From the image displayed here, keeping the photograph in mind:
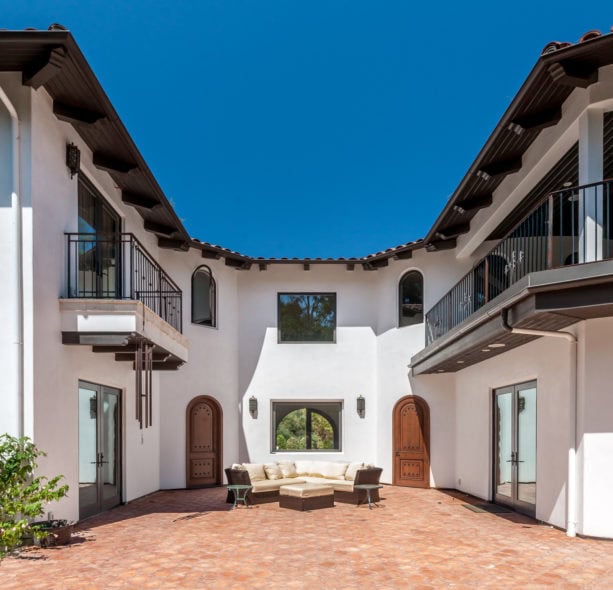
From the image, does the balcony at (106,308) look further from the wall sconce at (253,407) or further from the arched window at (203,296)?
the wall sconce at (253,407)

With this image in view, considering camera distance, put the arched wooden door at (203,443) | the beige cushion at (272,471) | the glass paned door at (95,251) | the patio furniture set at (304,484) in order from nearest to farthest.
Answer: the glass paned door at (95,251), the patio furniture set at (304,484), the beige cushion at (272,471), the arched wooden door at (203,443)

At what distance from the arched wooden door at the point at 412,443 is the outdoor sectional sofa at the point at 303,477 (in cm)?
248

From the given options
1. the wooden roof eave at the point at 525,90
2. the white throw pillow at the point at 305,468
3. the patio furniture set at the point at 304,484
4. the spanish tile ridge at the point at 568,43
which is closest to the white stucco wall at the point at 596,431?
the wooden roof eave at the point at 525,90

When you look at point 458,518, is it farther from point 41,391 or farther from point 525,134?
point 41,391

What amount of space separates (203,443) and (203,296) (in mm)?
3829

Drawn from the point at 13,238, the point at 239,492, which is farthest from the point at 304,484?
the point at 13,238

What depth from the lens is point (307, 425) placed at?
55.0 feet

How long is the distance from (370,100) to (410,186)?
464 centimetres

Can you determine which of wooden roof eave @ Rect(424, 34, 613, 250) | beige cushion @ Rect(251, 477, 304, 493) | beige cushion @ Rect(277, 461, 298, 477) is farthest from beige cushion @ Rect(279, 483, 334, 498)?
wooden roof eave @ Rect(424, 34, 613, 250)

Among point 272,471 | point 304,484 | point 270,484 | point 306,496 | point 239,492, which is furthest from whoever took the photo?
point 272,471

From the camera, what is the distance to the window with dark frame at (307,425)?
54.8ft

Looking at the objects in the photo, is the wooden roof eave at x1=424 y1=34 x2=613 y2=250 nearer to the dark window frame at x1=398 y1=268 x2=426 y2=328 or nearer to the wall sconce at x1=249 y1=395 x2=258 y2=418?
the dark window frame at x1=398 y1=268 x2=426 y2=328

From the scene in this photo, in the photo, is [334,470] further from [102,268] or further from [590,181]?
[590,181]

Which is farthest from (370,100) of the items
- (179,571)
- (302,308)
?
Answer: (179,571)
